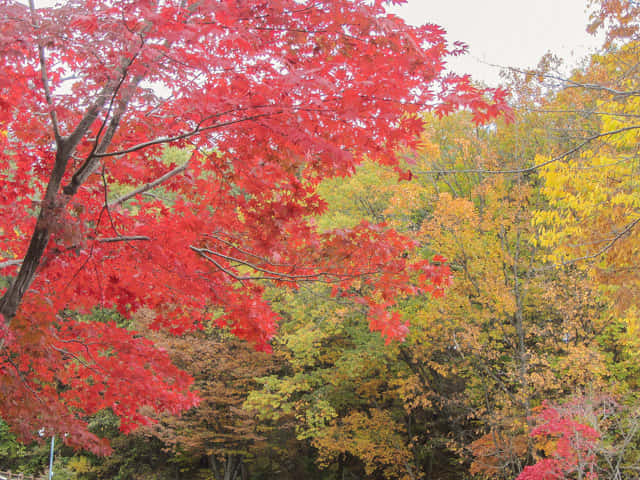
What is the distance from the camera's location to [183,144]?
3.98 m

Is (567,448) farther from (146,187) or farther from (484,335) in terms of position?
(146,187)

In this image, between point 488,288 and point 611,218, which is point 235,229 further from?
point 488,288

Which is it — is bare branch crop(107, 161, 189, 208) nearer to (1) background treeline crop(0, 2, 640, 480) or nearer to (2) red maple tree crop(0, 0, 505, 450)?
(2) red maple tree crop(0, 0, 505, 450)

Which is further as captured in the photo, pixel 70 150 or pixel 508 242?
pixel 508 242

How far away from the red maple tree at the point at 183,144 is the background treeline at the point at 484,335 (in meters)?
1.37

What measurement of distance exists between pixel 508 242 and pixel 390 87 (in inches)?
319

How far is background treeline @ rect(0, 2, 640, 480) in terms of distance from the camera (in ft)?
22.4

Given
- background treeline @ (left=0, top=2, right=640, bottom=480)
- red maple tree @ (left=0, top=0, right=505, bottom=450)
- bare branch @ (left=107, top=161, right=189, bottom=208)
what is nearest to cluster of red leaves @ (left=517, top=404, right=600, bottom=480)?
background treeline @ (left=0, top=2, right=640, bottom=480)

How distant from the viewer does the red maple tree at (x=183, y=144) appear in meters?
2.70

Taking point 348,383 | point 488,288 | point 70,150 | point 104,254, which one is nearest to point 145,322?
point 348,383

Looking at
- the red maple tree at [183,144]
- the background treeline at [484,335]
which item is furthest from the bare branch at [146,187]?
the background treeline at [484,335]

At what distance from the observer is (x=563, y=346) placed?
348 inches

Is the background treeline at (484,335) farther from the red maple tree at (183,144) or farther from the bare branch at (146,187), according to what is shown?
the bare branch at (146,187)

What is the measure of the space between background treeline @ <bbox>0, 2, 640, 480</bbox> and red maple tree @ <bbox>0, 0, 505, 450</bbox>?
137 centimetres
